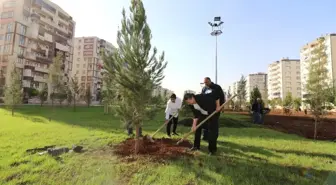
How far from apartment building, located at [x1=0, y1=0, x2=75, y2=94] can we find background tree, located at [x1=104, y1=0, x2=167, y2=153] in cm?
5346

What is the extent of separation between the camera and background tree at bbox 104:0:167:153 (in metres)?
6.04

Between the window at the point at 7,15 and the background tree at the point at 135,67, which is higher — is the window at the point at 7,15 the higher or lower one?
the higher one

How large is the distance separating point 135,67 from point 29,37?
208 ft

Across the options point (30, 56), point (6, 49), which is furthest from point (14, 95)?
point (6, 49)

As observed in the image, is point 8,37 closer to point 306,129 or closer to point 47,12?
point 47,12

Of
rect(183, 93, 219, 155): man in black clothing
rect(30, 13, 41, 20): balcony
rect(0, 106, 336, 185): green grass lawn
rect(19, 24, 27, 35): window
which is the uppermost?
rect(30, 13, 41, 20): balcony

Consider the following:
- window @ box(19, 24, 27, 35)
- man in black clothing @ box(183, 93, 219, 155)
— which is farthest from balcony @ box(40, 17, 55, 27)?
man in black clothing @ box(183, 93, 219, 155)

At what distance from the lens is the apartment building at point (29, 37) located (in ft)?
179

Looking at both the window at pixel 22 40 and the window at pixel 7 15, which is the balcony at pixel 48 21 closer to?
the window at pixel 7 15

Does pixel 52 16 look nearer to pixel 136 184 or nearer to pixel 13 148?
pixel 13 148

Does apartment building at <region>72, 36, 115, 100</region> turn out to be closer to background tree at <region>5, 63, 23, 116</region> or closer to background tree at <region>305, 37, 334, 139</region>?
background tree at <region>5, 63, 23, 116</region>

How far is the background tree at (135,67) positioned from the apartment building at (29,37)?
2105 inches

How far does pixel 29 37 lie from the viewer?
5794cm

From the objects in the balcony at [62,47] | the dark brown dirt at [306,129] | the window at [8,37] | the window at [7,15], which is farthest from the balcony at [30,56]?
the dark brown dirt at [306,129]
